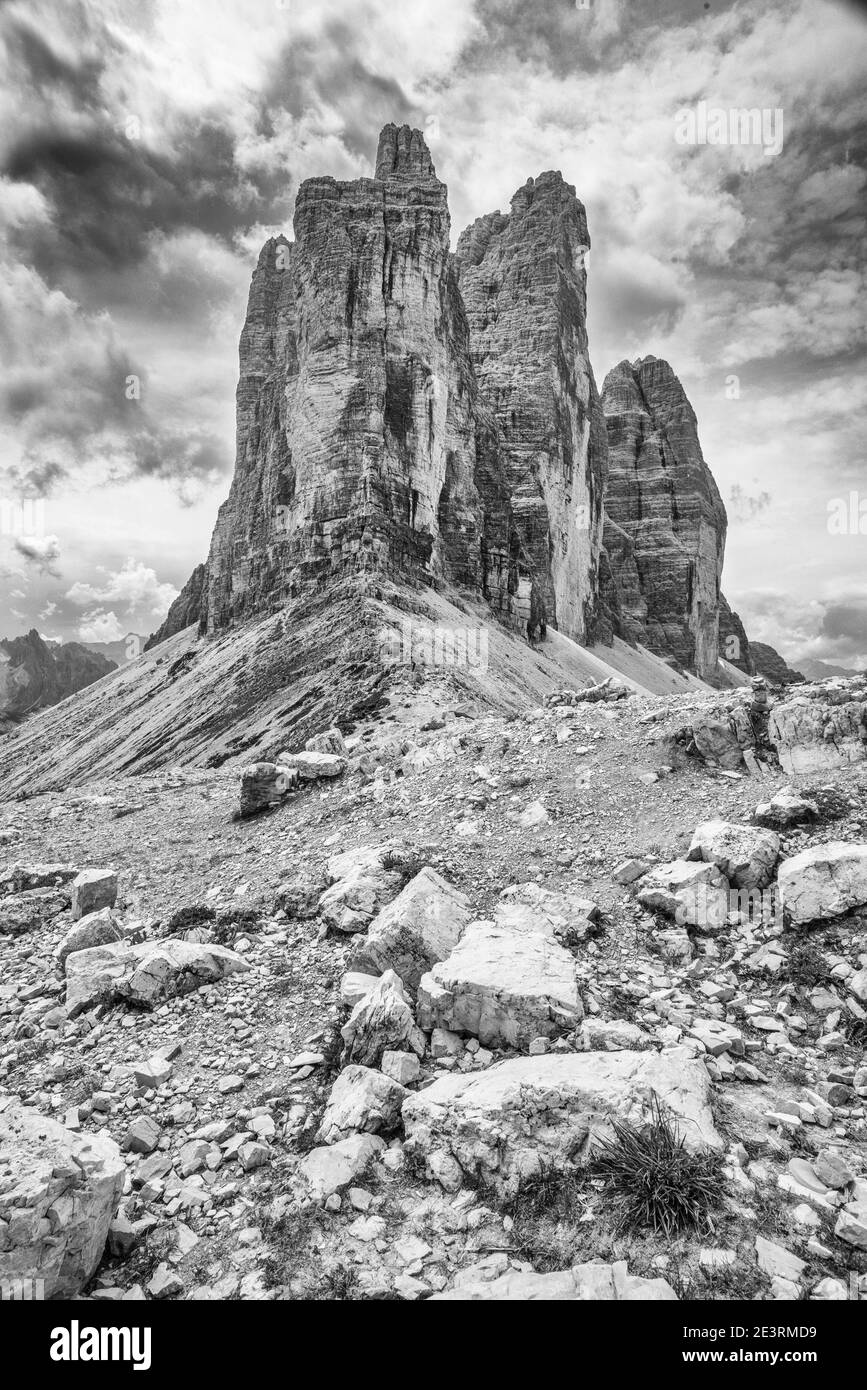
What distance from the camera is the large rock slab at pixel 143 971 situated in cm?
691

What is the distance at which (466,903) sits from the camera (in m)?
7.96

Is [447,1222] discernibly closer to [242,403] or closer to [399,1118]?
[399,1118]

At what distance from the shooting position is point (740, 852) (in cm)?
752

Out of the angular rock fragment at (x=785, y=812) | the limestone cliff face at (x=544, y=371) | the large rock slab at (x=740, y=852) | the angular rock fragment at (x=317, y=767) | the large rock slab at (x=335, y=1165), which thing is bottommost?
the large rock slab at (x=335, y=1165)

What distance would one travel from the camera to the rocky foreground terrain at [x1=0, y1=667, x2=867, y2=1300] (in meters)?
3.74

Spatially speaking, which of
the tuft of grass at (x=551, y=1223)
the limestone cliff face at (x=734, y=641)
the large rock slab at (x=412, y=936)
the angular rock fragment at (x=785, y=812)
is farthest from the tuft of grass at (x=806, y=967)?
the limestone cliff face at (x=734, y=641)

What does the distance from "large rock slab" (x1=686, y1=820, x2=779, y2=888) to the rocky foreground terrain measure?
0.03 meters

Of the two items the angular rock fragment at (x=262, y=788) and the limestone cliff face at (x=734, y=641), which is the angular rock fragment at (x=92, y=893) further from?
the limestone cliff face at (x=734, y=641)

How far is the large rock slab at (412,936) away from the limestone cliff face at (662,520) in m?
119

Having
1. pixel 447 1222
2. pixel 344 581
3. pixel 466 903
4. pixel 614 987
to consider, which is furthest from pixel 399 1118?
pixel 344 581

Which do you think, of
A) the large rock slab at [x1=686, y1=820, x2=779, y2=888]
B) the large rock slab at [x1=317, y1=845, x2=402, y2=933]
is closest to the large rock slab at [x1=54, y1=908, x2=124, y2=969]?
the large rock slab at [x1=317, y1=845, x2=402, y2=933]
